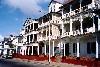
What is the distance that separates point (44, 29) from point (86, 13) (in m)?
19.0

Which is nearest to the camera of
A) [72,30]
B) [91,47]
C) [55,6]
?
[91,47]

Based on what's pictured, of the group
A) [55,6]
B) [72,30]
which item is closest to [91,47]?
[72,30]

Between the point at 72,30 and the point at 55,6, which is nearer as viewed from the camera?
the point at 72,30

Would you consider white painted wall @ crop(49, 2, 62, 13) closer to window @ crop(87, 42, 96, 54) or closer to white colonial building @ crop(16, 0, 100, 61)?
white colonial building @ crop(16, 0, 100, 61)

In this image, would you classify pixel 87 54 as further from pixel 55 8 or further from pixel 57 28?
pixel 55 8

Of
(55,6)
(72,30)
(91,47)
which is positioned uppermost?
(55,6)

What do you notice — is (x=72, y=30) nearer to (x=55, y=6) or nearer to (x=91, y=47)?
(x=91, y=47)

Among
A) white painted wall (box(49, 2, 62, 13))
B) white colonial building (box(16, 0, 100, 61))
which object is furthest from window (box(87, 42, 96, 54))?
white painted wall (box(49, 2, 62, 13))

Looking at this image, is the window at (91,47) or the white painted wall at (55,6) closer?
the window at (91,47)

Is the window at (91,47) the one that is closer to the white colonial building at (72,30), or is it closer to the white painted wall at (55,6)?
the white colonial building at (72,30)

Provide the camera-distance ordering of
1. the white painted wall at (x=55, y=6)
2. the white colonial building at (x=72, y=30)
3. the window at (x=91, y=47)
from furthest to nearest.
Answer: the white painted wall at (x=55, y=6)
the window at (x=91, y=47)
the white colonial building at (x=72, y=30)

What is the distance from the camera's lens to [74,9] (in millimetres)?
43625

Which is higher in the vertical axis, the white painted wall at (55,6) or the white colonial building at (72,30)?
the white painted wall at (55,6)

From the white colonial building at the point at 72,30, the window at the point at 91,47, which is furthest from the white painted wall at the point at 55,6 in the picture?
the window at the point at 91,47
